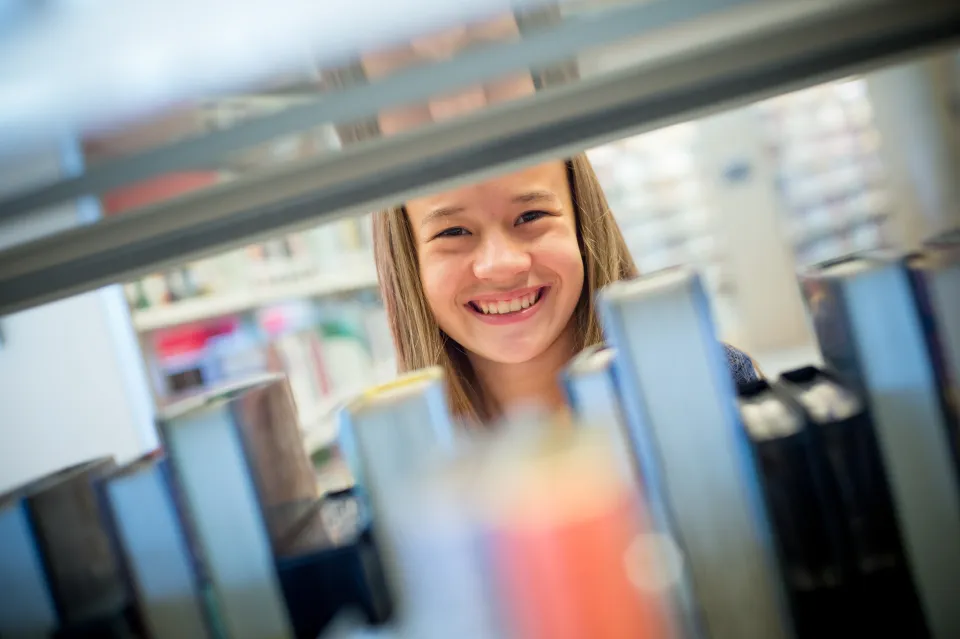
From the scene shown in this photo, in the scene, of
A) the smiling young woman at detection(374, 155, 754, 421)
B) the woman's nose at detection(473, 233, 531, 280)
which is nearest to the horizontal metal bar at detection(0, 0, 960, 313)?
the smiling young woman at detection(374, 155, 754, 421)

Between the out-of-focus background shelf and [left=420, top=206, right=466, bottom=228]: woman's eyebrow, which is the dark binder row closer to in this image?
[left=420, top=206, right=466, bottom=228]: woman's eyebrow

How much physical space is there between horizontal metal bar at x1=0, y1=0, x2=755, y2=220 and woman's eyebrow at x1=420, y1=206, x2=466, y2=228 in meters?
0.56

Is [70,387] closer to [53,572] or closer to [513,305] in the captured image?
[513,305]

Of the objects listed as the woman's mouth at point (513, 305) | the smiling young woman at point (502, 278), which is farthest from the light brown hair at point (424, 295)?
the woman's mouth at point (513, 305)

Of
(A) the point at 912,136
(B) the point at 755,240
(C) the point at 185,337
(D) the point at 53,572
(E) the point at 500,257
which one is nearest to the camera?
(D) the point at 53,572

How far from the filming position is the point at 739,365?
45.2 inches

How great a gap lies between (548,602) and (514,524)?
0.05 metres

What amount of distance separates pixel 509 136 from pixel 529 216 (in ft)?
1.76

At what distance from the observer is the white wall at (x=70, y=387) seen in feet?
5.87

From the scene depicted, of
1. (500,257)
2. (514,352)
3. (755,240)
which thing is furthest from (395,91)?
(755,240)

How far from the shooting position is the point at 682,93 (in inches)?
16.4

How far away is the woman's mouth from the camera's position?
102cm

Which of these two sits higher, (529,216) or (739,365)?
(529,216)

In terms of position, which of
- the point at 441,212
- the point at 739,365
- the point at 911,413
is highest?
the point at 441,212
